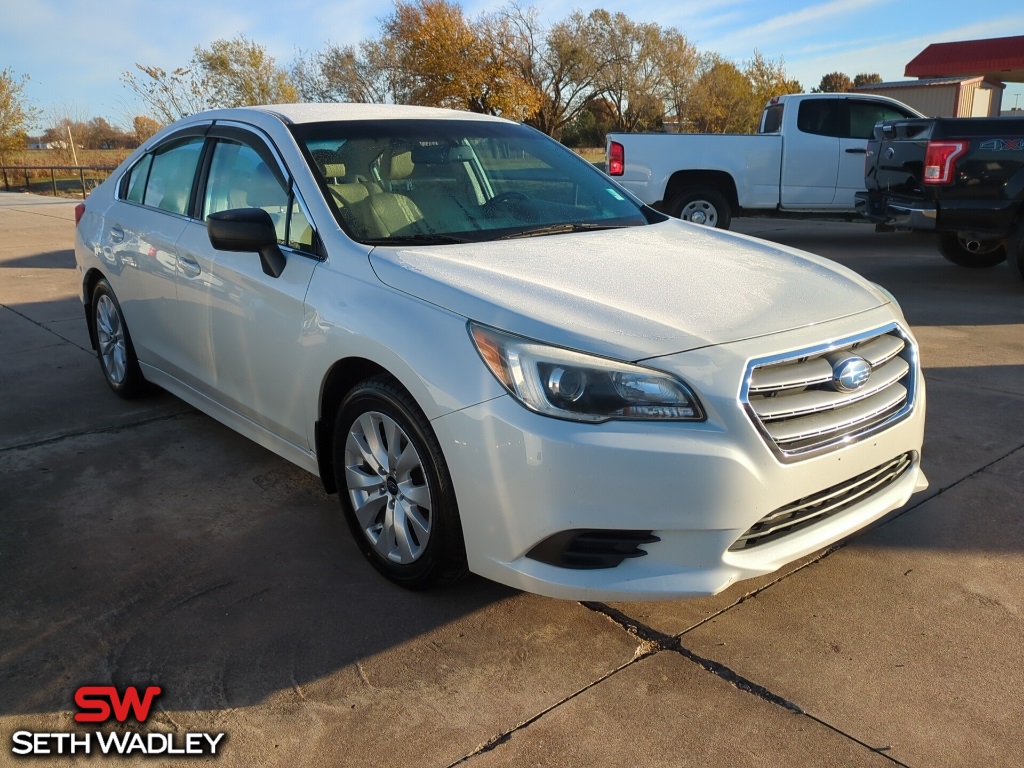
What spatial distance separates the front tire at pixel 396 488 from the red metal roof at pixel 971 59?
102 ft

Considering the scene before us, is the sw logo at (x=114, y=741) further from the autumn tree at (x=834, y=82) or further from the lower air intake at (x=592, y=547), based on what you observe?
the autumn tree at (x=834, y=82)

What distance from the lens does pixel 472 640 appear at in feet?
9.40

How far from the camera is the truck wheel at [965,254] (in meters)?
9.53

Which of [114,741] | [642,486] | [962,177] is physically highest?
[962,177]

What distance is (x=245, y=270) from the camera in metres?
3.67

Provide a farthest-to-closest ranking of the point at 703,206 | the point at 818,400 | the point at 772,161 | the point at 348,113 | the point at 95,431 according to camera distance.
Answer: the point at 703,206, the point at 772,161, the point at 95,431, the point at 348,113, the point at 818,400

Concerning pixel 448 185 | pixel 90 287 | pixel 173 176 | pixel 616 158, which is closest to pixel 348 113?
pixel 448 185

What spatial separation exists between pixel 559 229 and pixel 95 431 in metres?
2.85

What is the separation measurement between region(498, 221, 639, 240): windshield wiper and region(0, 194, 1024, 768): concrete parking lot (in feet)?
4.54

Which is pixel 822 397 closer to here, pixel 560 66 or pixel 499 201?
pixel 499 201

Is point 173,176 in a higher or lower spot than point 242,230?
higher

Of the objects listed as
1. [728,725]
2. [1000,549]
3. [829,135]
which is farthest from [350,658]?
[829,135]

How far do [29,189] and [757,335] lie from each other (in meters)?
31.3

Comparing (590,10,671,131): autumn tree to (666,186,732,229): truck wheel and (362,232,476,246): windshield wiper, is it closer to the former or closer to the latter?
(666,186,732,229): truck wheel
